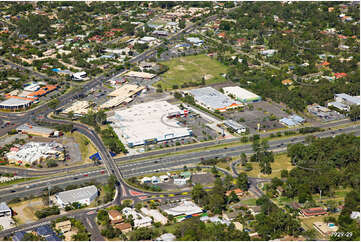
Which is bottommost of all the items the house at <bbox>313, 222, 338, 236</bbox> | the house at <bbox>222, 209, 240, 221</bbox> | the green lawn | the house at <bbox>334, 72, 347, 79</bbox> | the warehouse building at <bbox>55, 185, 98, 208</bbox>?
the green lawn

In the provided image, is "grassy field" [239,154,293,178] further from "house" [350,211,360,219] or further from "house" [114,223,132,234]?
"house" [114,223,132,234]

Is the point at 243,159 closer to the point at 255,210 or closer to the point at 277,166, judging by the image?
the point at 277,166

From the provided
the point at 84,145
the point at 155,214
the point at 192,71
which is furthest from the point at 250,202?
the point at 192,71

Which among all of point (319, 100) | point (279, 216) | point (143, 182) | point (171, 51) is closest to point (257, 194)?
point (279, 216)

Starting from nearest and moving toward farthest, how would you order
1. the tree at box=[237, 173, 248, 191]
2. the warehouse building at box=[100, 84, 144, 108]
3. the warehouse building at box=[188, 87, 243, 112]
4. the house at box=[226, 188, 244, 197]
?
the house at box=[226, 188, 244, 197]
the tree at box=[237, 173, 248, 191]
the warehouse building at box=[188, 87, 243, 112]
the warehouse building at box=[100, 84, 144, 108]

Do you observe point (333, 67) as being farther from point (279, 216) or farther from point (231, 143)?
point (279, 216)

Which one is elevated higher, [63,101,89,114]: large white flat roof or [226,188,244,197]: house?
[63,101,89,114]: large white flat roof

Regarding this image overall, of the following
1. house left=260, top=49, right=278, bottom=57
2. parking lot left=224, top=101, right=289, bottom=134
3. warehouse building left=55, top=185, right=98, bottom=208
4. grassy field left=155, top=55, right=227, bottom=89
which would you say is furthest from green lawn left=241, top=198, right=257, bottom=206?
house left=260, top=49, right=278, bottom=57
